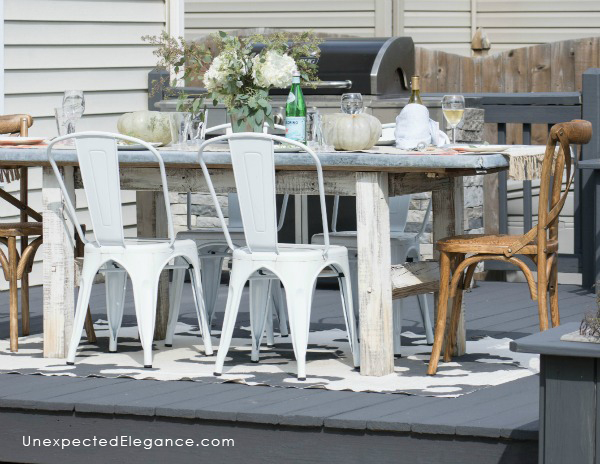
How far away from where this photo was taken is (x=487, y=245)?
16.0 ft

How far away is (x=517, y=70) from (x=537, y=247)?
6261 millimetres

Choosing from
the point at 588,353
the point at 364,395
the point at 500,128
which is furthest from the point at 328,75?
the point at 588,353

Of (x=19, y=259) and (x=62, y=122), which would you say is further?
(x=19, y=259)

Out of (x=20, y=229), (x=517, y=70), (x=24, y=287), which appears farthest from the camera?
(x=517, y=70)

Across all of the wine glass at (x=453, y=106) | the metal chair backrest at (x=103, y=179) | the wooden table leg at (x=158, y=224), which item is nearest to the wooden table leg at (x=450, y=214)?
the wine glass at (x=453, y=106)

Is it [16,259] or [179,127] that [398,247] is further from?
[16,259]

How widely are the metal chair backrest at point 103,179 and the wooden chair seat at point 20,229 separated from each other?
610 mm

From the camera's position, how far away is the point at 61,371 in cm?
510

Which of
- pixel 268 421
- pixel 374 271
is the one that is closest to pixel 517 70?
pixel 374 271

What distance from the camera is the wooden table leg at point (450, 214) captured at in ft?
17.8

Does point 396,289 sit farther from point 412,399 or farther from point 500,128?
point 500,128

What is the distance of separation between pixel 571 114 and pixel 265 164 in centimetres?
297

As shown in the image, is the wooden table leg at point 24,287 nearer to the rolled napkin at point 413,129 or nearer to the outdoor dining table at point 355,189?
the outdoor dining table at point 355,189

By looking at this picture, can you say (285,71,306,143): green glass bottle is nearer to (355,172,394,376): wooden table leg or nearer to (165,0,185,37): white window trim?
(355,172,394,376): wooden table leg
